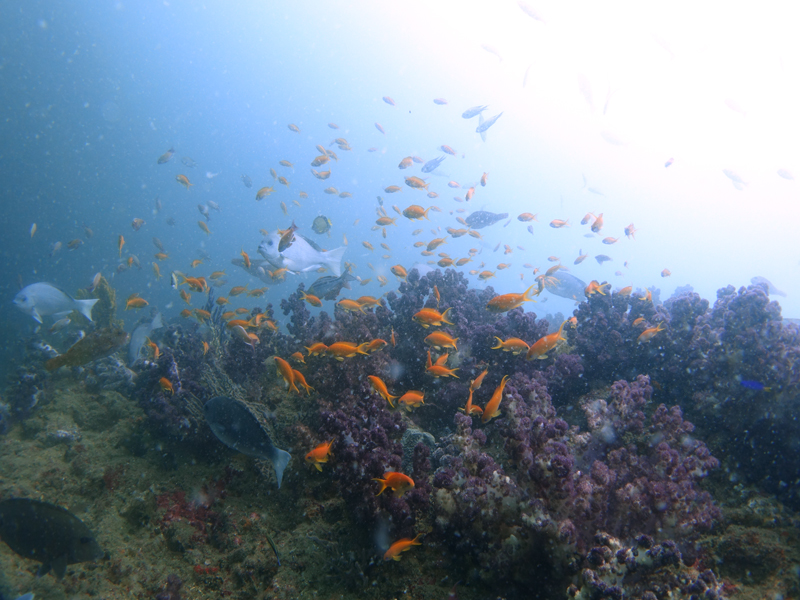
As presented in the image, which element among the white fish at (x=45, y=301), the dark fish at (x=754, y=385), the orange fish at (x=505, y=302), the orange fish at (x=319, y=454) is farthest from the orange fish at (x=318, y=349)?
the white fish at (x=45, y=301)

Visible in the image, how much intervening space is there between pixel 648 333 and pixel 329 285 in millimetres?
6370

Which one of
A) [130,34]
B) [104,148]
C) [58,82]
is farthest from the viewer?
[104,148]

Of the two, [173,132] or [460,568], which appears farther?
[173,132]

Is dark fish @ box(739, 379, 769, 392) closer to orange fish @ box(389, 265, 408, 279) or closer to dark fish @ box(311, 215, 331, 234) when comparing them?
orange fish @ box(389, 265, 408, 279)

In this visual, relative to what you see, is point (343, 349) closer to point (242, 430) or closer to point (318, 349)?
point (318, 349)

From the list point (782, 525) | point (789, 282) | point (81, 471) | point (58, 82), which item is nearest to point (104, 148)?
point (58, 82)

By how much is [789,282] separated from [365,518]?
235 meters

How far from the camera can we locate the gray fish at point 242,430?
305 centimetres

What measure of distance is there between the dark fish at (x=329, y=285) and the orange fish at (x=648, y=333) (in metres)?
5.84

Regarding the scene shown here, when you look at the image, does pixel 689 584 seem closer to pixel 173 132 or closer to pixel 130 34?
pixel 130 34

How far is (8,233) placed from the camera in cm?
3769

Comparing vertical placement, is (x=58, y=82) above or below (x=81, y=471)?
above

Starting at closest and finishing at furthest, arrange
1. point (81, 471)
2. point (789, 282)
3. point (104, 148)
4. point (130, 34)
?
point (81, 471) < point (130, 34) < point (104, 148) < point (789, 282)

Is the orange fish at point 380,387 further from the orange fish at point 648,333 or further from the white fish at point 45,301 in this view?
the white fish at point 45,301
